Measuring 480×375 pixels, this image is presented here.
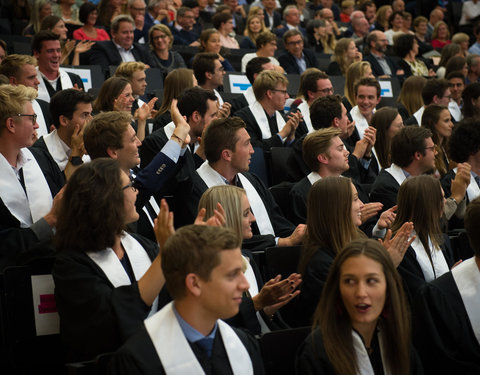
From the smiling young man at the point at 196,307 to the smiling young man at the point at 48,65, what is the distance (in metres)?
4.92

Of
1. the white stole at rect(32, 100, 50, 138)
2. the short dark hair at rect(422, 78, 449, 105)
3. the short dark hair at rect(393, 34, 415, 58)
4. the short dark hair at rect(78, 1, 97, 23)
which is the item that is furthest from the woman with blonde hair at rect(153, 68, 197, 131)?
the short dark hair at rect(393, 34, 415, 58)

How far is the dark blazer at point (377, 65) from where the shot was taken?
1136cm

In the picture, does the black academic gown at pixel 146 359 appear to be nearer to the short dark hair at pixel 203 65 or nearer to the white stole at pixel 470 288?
the white stole at pixel 470 288

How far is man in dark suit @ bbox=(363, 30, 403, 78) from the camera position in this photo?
1144 centimetres

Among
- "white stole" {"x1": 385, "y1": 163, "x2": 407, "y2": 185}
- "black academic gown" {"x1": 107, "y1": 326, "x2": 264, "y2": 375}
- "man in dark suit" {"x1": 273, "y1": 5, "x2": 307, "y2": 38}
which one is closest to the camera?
"black academic gown" {"x1": 107, "y1": 326, "x2": 264, "y2": 375}

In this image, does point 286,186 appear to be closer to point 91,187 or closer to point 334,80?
point 91,187

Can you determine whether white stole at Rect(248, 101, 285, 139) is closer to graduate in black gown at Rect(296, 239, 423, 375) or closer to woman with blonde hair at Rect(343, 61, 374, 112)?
woman with blonde hair at Rect(343, 61, 374, 112)

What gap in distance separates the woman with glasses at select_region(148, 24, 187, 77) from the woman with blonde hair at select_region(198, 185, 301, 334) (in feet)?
19.5

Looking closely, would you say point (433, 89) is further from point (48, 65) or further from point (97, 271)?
point (97, 271)

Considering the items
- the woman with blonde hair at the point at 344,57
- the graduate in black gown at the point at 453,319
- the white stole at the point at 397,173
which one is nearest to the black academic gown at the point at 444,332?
the graduate in black gown at the point at 453,319

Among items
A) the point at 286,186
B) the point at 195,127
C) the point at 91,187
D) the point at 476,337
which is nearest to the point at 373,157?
the point at 286,186

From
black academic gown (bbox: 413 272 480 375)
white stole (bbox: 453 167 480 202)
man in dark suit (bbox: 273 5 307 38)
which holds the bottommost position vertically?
black academic gown (bbox: 413 272 480 375)

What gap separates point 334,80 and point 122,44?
111 inches

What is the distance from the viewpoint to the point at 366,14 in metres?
15.3
